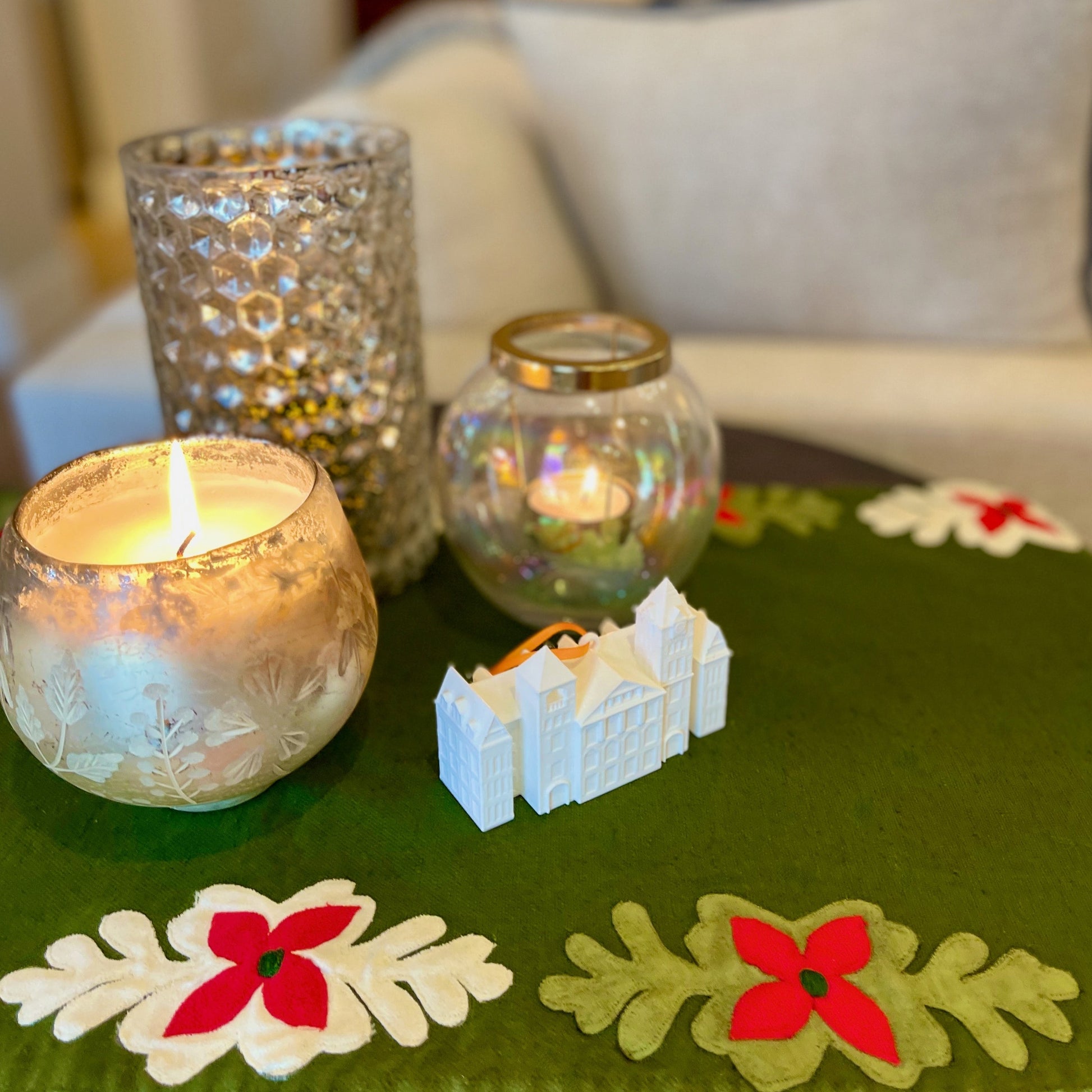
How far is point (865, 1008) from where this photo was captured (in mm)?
406

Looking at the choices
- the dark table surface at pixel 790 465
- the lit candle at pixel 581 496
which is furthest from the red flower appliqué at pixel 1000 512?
the lit candle at pixel 581 496

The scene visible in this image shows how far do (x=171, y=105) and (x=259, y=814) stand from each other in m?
3.33

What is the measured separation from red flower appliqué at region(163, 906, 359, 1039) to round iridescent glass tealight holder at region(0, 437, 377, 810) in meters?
0.06

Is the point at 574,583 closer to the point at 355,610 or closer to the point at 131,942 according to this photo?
the point at 355,610

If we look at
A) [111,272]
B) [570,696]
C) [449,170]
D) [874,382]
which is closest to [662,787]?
[570,696]

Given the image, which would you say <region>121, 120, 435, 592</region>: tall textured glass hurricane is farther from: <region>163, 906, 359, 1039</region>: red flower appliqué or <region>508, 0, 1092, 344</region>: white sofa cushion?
<region>508, 0, 1092, 344</region>: white sofa cushion

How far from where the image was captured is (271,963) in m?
0.42

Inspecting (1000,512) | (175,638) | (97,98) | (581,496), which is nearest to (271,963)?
(175,638)

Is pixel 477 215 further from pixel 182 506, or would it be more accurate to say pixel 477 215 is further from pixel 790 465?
pixel 182 506

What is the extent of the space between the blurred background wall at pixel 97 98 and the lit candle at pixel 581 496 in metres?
1.77

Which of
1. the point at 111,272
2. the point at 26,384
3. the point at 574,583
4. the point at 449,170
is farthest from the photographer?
the point at 111,272

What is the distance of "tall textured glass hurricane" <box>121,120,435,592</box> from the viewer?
0.55 meters

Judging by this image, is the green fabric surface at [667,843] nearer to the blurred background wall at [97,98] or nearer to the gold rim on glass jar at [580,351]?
the gold rim on glass jar at [580,351]

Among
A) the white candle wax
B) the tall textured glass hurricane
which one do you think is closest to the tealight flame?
the white candle wax
